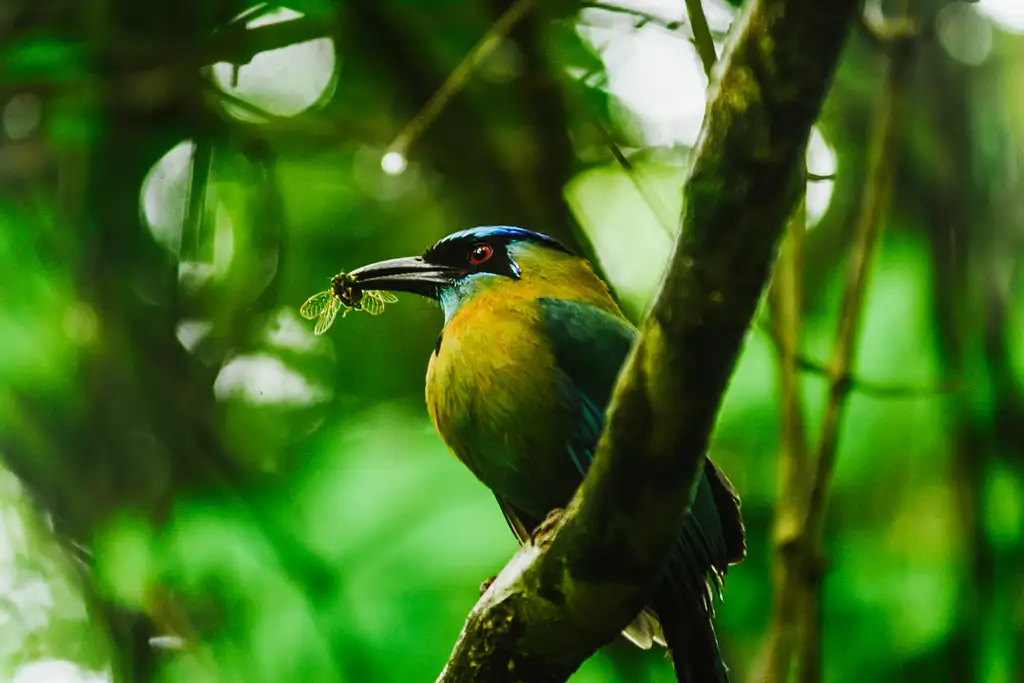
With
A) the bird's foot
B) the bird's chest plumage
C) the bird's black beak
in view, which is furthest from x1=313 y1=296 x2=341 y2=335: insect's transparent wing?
the bird's foot

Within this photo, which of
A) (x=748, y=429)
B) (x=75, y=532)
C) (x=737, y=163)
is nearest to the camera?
(x=737, y=163)

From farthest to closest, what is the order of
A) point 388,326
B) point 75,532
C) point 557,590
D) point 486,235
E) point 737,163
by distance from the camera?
1. point 75,532
2. point 388,326
3. point 486,235
4. point 557,590
5. point 737,163

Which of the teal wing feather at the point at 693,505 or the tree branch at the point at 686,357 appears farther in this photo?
the teal wing feather at the point at 693,505

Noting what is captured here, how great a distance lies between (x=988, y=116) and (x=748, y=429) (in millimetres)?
1376

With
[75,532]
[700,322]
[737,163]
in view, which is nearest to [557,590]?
[700,322]

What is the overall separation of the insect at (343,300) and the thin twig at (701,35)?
2.92ft

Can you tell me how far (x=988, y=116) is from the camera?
3.65 metres

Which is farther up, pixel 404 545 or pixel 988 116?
pixel 988 116

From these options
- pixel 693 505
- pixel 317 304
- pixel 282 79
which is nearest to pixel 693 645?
pixel 693 505

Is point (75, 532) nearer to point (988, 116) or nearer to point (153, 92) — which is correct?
point (153, 92)

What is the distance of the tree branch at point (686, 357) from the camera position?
1.13 m

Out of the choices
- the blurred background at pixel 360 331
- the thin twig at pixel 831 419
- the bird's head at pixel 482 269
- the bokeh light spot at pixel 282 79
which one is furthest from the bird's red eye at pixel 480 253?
the bokeh light spot at pixel 282 79

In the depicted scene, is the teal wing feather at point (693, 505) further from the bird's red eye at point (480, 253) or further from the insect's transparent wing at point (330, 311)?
the insect's transparent wing at point (330, 311)

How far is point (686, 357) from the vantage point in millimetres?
1305
